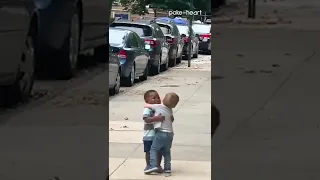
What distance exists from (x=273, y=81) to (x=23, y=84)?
5.41ft

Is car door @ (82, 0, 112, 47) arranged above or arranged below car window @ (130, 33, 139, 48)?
above

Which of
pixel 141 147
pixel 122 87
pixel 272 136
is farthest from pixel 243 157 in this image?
pixel 122 87

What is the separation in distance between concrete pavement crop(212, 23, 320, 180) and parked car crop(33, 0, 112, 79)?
0.76 m

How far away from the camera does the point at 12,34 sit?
4.25 metres

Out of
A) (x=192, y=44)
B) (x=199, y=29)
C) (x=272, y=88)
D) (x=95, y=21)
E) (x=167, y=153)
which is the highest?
(x=95, y=21)

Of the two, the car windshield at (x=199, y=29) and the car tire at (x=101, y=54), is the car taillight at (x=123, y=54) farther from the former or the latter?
the car tire at (x=101, y=54)

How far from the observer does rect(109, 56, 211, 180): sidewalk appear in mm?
6094

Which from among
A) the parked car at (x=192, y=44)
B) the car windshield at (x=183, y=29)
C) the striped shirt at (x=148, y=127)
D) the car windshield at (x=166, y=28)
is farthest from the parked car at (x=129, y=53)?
the car windshield at (x=183, y=29)

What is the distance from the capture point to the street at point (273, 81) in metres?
4.47

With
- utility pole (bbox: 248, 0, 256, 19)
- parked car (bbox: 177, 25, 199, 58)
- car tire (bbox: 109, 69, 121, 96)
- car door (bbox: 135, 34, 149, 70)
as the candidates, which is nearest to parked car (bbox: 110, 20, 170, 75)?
car door (bbox: 135, 34, 149, 70)

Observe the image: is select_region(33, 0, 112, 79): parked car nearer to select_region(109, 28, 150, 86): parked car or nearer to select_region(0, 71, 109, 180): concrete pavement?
select_region(0, 71, 109, 180): concrete pavement

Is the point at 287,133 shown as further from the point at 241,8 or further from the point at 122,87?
the point at 122,87

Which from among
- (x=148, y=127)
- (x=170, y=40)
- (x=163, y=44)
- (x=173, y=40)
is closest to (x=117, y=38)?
(x=163, y=44)

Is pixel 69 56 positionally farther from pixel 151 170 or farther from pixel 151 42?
pixel 151 42
